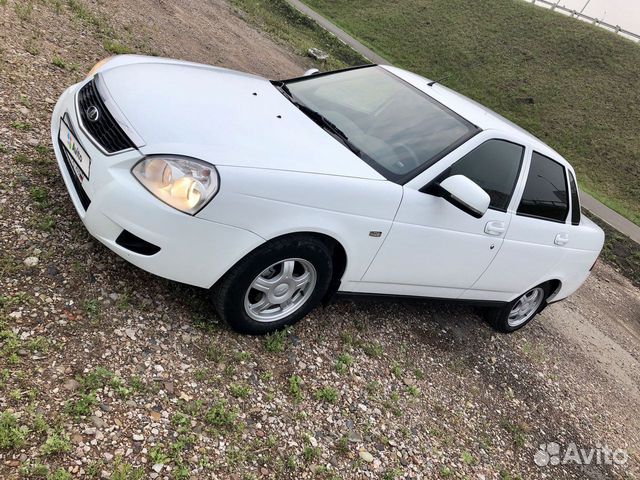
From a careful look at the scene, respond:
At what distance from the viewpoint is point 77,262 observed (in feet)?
10.3

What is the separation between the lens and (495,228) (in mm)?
3816

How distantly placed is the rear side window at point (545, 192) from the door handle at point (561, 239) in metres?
0.14

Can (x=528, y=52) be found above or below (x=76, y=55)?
above

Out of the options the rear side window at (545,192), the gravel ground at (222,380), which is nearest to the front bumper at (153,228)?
the gravel ground at (222,380)

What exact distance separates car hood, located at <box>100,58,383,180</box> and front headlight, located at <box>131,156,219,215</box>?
2.2 inches

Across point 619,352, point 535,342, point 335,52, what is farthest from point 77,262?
point 335,52

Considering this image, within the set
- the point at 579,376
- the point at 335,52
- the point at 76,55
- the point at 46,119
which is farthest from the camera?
the point at 335,52

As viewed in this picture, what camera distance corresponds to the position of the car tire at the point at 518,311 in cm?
487

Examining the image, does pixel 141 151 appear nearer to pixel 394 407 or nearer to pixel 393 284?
pixel 393 284

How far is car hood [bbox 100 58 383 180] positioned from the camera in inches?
108

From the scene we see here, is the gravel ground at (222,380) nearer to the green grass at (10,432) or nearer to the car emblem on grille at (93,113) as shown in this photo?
the green grass at (10,432)

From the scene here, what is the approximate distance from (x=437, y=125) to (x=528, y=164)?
96 centimetres

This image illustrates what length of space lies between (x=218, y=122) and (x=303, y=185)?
2.23ft

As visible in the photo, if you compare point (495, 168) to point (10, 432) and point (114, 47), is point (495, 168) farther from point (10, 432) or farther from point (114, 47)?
point (114, 47)
